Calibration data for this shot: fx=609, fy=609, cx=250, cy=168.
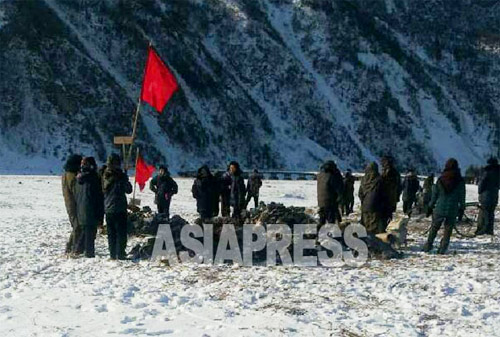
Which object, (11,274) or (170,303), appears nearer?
(170,303)

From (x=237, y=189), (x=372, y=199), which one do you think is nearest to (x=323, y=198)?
(x=372, y=199)

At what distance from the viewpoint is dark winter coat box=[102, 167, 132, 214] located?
383 inches

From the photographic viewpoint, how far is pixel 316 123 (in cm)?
6556

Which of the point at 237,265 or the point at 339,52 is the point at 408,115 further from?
the point at 237,265

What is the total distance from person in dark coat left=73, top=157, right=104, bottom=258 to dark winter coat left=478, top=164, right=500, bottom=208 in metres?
7.35

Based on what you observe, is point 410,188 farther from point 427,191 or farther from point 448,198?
point 448,198

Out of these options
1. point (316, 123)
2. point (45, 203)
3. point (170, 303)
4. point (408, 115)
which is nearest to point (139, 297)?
point (170, 303)

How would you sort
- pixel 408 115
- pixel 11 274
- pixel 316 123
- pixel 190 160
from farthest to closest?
pixel 408 115 → pixel 316 123 → pixel 190 160 → pixel 11 274

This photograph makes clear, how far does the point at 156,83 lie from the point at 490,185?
23.6 feet

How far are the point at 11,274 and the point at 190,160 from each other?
1793 inches

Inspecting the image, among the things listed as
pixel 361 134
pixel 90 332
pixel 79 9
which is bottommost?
pixel 90 332

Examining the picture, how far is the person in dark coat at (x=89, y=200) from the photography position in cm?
980

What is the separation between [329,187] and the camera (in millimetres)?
11492

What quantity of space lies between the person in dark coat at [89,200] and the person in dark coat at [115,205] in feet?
0.51
